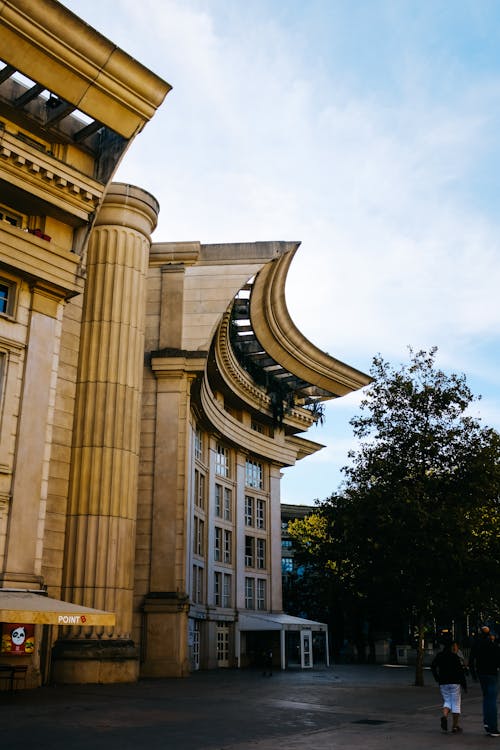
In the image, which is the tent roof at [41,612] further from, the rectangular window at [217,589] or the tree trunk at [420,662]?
the rectangular window at [217,589]

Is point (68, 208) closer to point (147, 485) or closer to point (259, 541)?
point (147, 485)

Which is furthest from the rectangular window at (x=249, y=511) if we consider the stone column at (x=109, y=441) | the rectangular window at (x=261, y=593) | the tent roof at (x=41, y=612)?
the tent roof at (x=41, y=612)

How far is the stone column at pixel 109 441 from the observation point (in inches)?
1006

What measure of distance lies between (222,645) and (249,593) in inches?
202

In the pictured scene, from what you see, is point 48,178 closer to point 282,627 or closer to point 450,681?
point 450,681

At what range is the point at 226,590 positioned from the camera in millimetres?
44594

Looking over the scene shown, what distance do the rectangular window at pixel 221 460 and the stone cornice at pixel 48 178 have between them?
2210cm

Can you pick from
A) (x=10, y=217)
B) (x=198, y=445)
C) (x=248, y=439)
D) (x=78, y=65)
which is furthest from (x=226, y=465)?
(x=78, y=65)

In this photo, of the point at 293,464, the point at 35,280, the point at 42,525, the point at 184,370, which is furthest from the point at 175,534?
the point at 293,464

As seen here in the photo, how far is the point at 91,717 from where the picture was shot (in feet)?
48.6

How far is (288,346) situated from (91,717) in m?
31.4

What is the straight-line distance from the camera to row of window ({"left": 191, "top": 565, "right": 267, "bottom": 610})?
3978cm

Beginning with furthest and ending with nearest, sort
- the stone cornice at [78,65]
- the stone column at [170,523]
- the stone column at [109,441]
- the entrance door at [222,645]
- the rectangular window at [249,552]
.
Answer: the rectangular window at [249,552] → the entrance door at [222,645] → the stone column at [170,523] → the stone column at [109,441] → the stone cornice at [78,65]

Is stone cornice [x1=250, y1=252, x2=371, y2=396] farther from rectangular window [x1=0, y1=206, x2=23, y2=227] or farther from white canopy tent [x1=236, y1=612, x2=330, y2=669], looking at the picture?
rectangular window [x1=0, y1=206, x2=23, y2=227]
